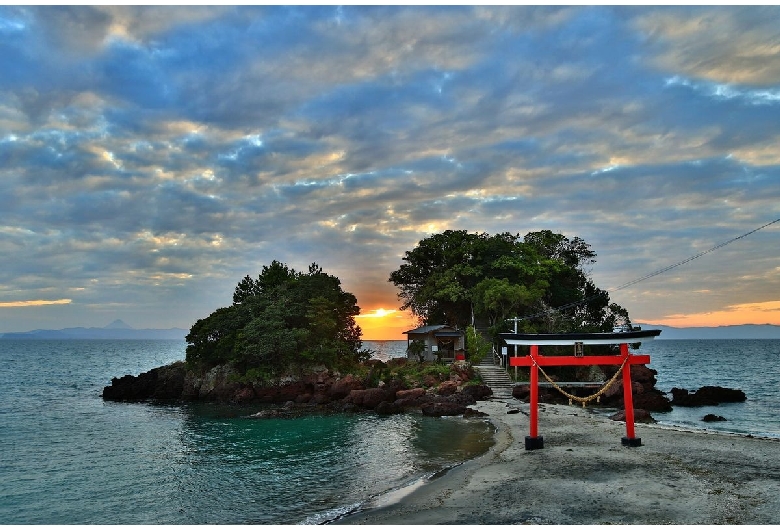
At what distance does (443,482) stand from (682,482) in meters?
8.30

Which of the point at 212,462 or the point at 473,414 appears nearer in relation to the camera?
the point at 212,462

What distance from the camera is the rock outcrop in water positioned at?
4025cm

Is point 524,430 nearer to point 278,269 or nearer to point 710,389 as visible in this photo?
point 710,389

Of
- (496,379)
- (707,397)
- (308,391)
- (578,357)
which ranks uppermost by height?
(578,357)

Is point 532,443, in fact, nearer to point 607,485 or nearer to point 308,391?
point 607,485

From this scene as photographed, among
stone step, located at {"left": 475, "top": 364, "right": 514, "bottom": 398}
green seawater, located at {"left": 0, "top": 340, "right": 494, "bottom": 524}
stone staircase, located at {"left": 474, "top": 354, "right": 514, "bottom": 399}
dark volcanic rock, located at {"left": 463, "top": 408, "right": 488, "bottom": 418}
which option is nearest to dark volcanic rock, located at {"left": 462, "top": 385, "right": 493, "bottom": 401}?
stone staircase, located at {"left": 474, "top": 354, "right": 514, "bottom": 399}

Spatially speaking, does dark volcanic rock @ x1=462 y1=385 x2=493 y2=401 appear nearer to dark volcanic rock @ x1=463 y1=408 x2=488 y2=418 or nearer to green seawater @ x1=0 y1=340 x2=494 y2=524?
dark volcanic rock @ x1=463 y1=408 x2=488 y2=418

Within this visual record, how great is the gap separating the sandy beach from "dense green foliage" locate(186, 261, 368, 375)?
2604cm

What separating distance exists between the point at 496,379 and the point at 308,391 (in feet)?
55.7

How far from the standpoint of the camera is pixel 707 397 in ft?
159

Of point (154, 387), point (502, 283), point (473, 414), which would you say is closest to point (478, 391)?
point (473, 414)

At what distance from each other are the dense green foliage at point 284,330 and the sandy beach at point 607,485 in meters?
26.0

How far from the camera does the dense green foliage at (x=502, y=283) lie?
5175cm

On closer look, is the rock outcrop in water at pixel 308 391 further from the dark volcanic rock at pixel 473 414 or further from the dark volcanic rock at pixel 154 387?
the dark volcanic rock at pixel 473 414
